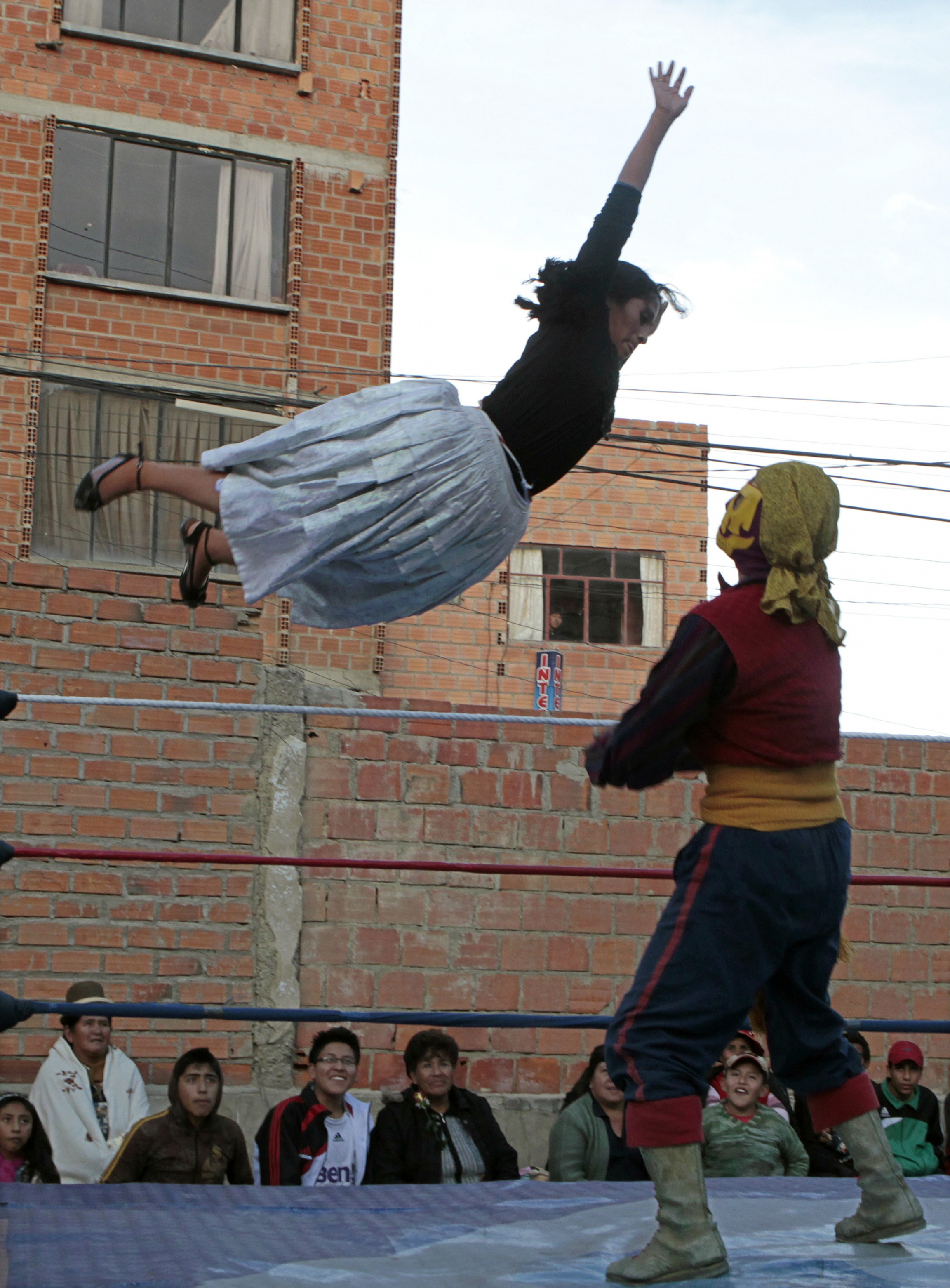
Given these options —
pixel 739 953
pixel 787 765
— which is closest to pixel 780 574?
pixel 787 765

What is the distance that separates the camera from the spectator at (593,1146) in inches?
155

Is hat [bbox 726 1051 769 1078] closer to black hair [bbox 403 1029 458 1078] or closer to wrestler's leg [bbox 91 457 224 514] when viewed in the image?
black hair [bbox 403 1029 458 1078]

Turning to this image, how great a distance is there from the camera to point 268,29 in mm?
11352

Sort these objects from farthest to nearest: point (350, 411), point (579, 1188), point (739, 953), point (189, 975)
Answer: point (189, 975) → point (579, 1188) → point (350, 411) → point (739, 953)

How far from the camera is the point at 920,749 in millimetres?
5582

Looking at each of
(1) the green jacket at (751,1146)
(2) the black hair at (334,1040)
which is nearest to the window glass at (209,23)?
(2) the black hair at (334,1040)

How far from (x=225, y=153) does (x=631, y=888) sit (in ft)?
25.9

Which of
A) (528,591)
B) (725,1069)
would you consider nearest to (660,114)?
(725,1069)

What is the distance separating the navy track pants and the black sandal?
95cm

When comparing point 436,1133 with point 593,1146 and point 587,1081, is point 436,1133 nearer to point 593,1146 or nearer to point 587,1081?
point 593,1146

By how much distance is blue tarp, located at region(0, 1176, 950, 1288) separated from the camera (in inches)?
76.0

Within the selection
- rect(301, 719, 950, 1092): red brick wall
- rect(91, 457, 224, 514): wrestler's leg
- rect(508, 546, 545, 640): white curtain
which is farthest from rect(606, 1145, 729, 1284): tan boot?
rect(508, 546, 545, 640): white curtain

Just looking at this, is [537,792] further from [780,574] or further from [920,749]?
[780,574]

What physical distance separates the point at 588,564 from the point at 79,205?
24.1ft
